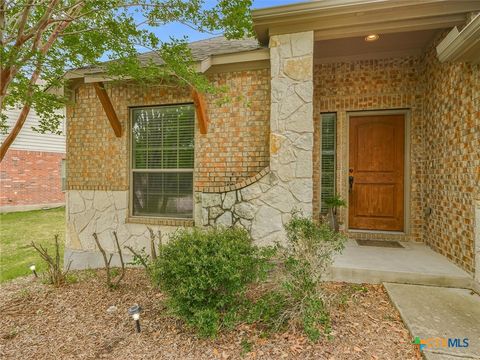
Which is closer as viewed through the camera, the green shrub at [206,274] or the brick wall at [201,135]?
the green shrub at [206,274]

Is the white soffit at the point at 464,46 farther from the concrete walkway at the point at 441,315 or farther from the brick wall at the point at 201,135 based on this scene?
the concrete walkway at the point at 441,315

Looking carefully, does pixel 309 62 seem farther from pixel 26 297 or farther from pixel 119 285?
pixel 26 297

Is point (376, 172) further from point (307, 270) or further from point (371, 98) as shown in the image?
point (307, 270)

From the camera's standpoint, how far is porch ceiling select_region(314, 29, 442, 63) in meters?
3.85

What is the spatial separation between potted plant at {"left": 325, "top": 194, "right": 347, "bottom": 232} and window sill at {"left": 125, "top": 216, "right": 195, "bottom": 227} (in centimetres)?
236

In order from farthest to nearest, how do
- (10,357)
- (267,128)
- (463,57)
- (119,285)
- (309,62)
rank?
(267,128) → (119,285) → (309,62) → (463,57) → (10,357)

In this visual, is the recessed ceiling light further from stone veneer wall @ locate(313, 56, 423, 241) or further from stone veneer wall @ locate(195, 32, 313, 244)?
stone veneer wall @ locate(195, 32, 313, 244)

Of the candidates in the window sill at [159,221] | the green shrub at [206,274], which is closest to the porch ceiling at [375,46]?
the green shrub at [206,274]

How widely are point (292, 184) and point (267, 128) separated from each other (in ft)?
3.39

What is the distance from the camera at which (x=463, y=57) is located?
2.83 m

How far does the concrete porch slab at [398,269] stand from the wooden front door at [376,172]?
957mm

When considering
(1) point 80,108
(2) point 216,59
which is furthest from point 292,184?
(1) point 80,108

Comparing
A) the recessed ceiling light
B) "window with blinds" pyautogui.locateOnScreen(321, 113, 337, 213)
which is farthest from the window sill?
the recessed ceiling light

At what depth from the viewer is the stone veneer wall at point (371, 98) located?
4.32 metres
